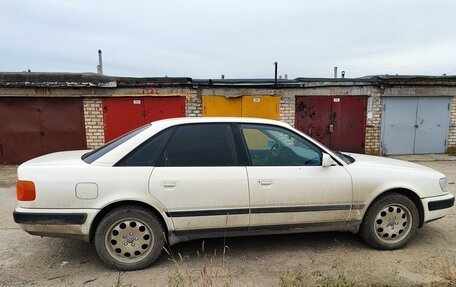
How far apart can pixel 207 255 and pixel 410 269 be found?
2.04 metres

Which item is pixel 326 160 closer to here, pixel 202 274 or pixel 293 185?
pixel 293 185

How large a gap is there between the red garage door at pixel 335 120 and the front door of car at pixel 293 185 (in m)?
6.10

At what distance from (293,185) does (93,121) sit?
7.04 metres

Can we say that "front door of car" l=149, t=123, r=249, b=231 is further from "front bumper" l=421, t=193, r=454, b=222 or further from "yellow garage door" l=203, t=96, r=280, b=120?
"yellow garage door" l=203, t=96, r=280, b=120

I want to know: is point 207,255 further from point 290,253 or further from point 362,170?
point 362,170

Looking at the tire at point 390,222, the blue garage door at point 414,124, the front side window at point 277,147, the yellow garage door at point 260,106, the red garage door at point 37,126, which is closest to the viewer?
the front side window at point 277,147

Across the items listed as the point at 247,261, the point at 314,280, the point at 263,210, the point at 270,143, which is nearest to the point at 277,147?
the point at 270,143

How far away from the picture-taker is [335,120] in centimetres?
938

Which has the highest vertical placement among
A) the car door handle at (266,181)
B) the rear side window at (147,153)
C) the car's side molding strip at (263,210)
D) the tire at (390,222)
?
the rear side window at (147,153)

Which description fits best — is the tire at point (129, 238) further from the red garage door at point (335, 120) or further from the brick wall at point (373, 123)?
the brick wall at point (373, 123)

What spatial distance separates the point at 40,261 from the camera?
3291mm

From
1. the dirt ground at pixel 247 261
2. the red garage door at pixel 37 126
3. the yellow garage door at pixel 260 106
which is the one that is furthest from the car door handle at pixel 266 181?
the red garage door at pixel 37 126

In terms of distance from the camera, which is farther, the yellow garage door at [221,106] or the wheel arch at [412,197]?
the yellow garage door at [221,106]

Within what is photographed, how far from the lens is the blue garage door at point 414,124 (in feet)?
31.2
